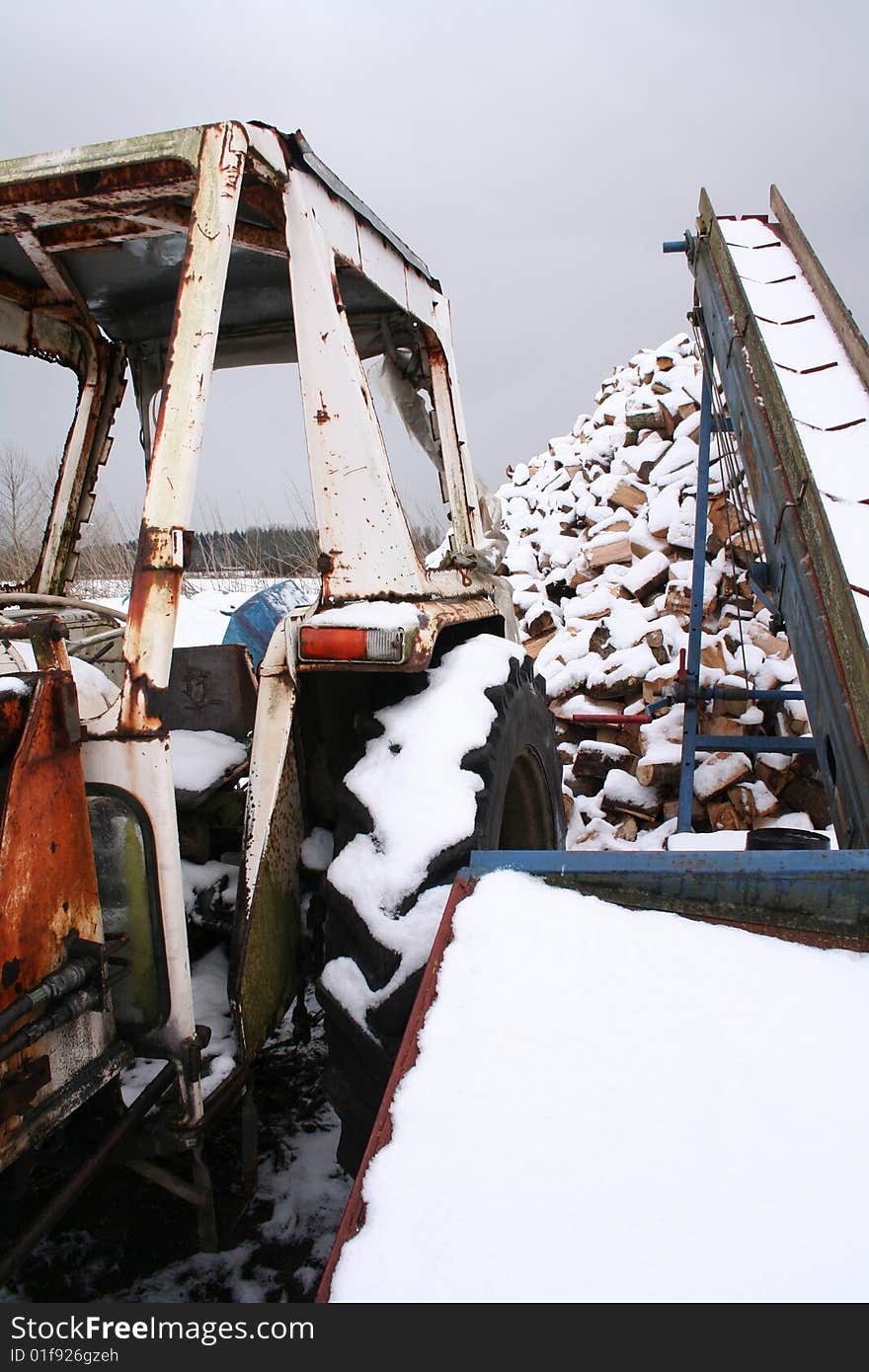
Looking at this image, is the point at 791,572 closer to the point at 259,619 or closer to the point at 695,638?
the point at 695,638

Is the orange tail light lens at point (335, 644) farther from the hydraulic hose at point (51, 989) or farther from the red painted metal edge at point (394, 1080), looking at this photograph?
the hydraulic hose at point (51, 989)

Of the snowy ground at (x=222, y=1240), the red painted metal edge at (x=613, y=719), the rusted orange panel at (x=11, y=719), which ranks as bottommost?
the snowy ground at (x=222, y=1240)

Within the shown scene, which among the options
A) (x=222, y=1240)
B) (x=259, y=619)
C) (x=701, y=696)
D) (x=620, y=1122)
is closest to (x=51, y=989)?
Answer: (x=620, y=1122)

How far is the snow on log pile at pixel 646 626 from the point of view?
14.9ft

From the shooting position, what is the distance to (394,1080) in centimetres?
114

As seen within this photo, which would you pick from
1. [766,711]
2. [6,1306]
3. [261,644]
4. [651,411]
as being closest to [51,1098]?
[6,1306]

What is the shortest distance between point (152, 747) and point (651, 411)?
653 centimetres

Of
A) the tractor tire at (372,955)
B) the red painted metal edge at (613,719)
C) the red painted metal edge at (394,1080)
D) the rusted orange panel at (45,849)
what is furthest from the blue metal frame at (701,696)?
the rusted orange panel at (45,849)

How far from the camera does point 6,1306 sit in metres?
1.24

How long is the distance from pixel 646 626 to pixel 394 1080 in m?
4.57

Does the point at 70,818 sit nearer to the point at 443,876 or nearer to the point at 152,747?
the point at 152,747

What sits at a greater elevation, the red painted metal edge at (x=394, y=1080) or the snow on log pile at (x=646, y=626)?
the snow on log pile at (x=646, y=626)

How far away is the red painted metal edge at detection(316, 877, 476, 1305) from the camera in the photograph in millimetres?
965

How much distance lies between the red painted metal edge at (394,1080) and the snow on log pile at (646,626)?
2811 mm
